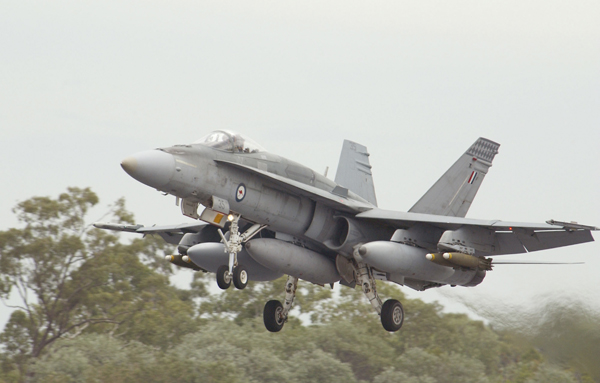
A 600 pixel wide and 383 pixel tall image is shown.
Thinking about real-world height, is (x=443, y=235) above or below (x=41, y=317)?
above

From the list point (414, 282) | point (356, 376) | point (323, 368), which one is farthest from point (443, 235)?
point (356, 376)

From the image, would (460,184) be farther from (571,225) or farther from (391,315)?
(571,225)

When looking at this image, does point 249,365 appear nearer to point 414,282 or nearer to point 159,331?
point 159,331

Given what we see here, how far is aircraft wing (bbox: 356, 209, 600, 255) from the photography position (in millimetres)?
13461

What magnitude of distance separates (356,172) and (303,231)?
4225mm

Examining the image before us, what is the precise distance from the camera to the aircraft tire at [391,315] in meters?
14.8

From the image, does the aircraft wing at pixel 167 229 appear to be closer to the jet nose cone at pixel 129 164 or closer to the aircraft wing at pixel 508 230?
the aircraft wing at pixel 508 230

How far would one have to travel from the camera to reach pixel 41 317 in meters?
34.4

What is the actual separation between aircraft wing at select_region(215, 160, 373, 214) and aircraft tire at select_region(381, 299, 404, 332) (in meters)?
1.89

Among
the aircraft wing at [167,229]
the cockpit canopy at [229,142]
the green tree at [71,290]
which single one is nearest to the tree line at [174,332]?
the green tree at [71,290]

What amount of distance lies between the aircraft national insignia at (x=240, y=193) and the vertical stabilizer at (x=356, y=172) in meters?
4.97

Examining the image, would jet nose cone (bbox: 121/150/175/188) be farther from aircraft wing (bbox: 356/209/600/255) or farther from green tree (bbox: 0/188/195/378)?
green tree (bbox: 0/188/195/378)

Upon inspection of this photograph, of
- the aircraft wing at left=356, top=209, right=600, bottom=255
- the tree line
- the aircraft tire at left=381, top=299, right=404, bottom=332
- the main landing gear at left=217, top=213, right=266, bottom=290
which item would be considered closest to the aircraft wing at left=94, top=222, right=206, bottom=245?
the main landing gear at left=217, top=213, right=266, bottom=290

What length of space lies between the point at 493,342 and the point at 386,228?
61.8 ft
